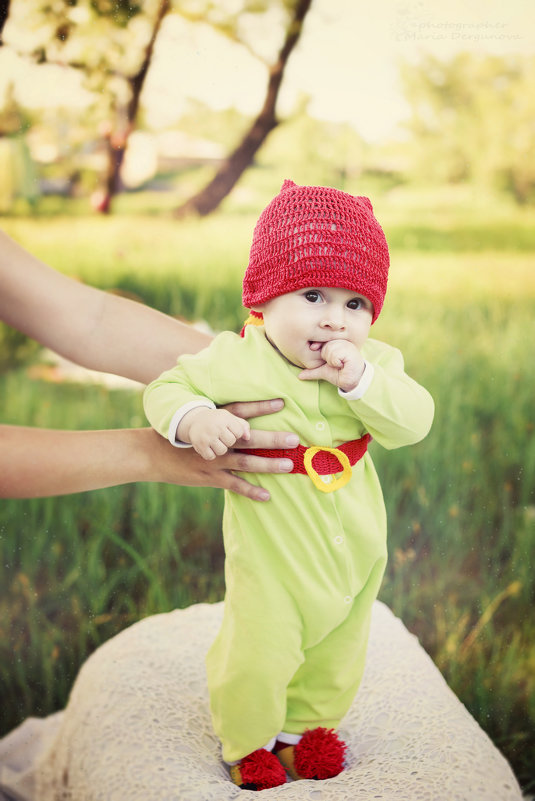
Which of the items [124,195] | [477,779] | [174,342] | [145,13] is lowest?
[477,779]

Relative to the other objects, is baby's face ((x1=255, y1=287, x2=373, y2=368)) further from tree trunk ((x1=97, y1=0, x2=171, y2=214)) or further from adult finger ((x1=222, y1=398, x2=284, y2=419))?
tree trunk ((x1=97, y1=0, x2=171, y2=214))

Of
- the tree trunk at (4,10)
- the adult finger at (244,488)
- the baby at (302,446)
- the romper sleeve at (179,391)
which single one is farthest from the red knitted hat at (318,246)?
the tree trunk at (4,10)

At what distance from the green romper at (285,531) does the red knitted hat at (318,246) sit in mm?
89

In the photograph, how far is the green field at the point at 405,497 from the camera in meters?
1.46

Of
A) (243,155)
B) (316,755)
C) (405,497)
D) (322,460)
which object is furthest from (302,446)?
(243,155)

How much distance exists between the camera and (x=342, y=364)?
0.85m

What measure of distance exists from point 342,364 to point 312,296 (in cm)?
9

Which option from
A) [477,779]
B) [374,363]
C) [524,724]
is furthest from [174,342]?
[524,724]

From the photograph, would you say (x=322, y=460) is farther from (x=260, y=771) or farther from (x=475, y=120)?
(x=475, y=120)

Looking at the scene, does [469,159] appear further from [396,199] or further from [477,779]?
[477,779]

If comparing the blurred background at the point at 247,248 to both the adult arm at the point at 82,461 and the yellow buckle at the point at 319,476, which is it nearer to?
the adult arm at the point at 82,461

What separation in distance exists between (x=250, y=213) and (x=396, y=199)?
0.90ft

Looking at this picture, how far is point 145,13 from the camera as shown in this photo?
1360mm

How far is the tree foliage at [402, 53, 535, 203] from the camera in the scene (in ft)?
4.48
